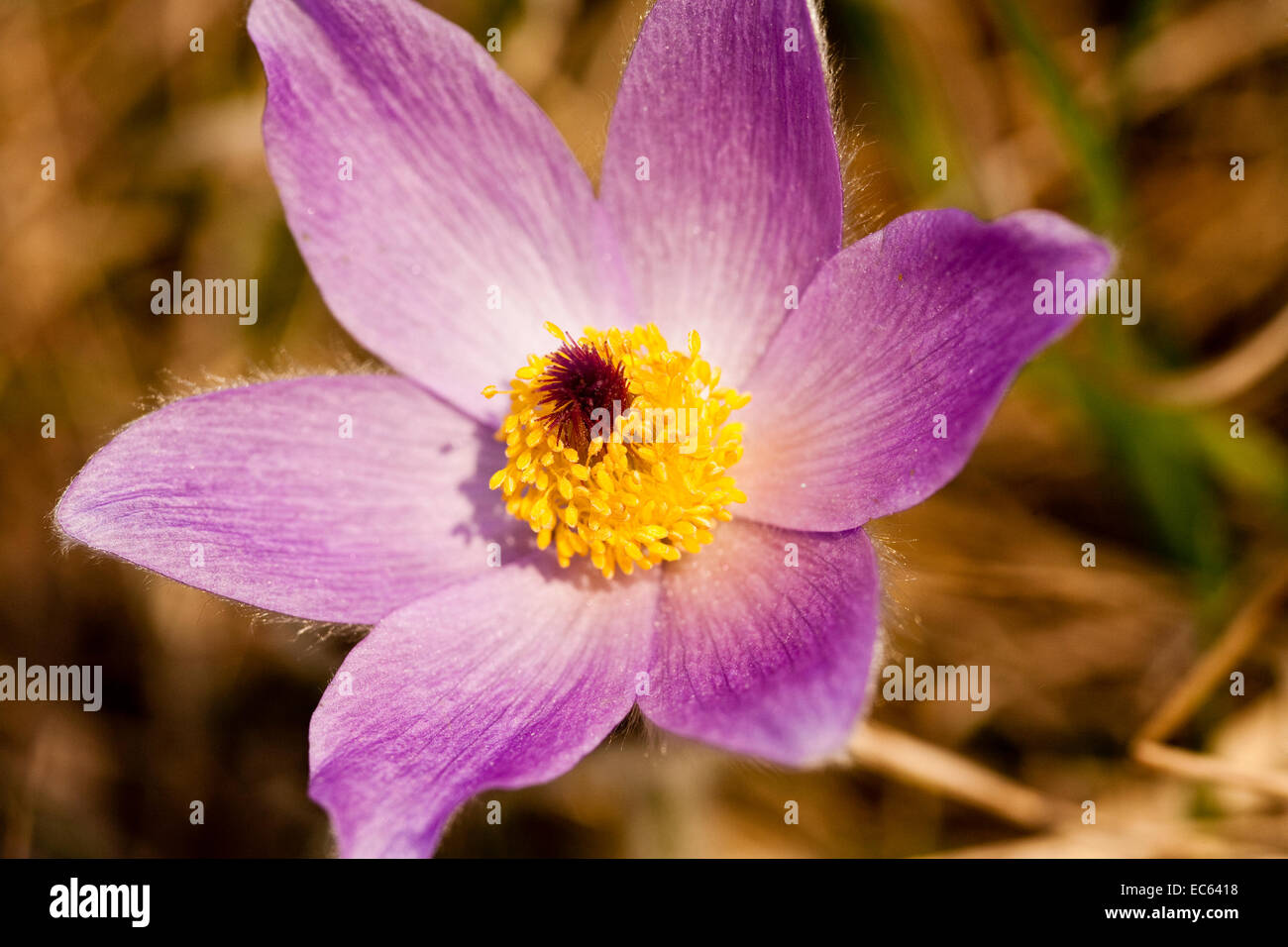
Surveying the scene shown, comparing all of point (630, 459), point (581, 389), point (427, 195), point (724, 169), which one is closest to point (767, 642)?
point (630, 459)

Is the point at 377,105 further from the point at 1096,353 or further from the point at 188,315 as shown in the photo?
the point at 1096,353

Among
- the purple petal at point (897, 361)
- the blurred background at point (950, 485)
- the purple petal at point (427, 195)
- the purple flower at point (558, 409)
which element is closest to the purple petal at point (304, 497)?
the purple flower at point (558, 409)

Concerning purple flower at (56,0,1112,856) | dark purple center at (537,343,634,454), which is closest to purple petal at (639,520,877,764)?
purple flower at (56,0,1112,856)

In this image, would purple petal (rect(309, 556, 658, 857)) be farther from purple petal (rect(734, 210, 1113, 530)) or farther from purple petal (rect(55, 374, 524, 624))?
purple petal (rect(734, 210, 1113, 530))

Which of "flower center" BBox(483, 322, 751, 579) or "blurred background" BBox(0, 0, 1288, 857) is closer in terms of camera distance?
"flower center" BBox(483, 322, 751, 579)

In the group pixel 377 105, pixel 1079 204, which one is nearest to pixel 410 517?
pixel 377 105
